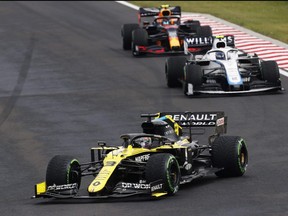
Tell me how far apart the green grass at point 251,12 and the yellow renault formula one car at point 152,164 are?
21.7m

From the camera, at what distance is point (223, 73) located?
3341 centimetres

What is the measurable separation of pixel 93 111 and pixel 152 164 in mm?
11524

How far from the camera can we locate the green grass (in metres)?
46.8

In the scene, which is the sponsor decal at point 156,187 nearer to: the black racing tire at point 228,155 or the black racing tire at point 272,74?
the black racing tire at point 228,155

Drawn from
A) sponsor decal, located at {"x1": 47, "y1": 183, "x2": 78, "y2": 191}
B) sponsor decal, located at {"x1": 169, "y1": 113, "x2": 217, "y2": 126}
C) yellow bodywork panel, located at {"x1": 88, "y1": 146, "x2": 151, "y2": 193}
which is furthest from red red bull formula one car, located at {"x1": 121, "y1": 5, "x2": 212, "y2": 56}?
sponsor decal, located at {"x1": 47, "y1": 183, "x2": 78, "y2": 191}

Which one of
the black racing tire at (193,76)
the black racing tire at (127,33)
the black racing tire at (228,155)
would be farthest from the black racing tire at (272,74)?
the black racing tire at (127,33)

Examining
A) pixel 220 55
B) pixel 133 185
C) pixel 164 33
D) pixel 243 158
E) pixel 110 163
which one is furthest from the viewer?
pixel 164 33

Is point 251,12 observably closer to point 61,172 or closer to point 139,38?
point 139,38

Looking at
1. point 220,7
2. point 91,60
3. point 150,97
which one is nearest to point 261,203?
point 150,97

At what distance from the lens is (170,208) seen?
62.6 ft

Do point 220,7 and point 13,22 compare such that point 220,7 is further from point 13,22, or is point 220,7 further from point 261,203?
point 261,203

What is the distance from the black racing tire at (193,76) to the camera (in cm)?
3312

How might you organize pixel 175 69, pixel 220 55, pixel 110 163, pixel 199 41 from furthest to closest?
pixel 199 41 → pixel 175 69 → pixel 220 55 → pixel 110 163

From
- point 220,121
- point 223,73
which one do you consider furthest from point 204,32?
point 220,121
